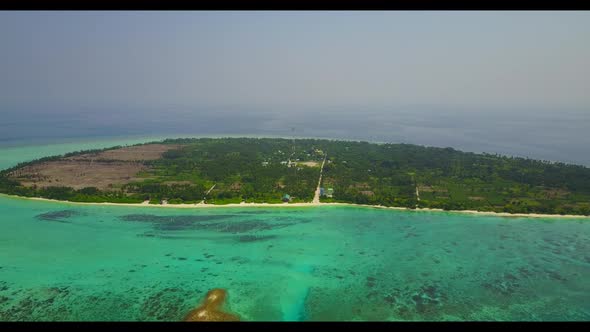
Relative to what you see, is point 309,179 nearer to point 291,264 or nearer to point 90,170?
point 291,264

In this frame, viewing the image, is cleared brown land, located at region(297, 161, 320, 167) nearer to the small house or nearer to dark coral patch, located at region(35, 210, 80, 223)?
the small house

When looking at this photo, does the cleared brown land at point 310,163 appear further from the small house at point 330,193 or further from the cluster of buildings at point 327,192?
the small house at point 330,193

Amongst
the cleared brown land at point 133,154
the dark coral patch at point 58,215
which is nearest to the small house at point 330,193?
the dark coral patch at point 58,215

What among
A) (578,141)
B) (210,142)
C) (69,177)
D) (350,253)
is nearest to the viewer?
(350,253)

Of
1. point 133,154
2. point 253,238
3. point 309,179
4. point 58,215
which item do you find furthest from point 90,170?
point 253,238

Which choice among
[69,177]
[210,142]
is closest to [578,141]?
[210,142]
